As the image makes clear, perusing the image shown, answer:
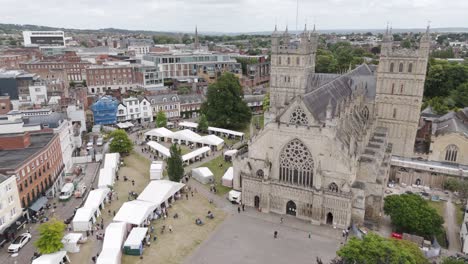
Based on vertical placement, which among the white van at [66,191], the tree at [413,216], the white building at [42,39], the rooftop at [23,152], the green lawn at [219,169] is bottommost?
the green lawn at [219,169]

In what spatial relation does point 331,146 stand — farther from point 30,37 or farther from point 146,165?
point 30,37

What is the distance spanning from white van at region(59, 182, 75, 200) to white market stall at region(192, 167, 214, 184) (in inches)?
675

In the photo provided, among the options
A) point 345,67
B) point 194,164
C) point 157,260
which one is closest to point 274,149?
point 157,260

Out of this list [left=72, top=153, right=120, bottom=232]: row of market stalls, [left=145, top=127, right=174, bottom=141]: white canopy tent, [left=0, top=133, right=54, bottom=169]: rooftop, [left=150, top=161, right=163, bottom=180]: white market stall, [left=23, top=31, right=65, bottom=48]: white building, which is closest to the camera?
[left=72, top=153, right=120, bottom=232]: row of market stalls

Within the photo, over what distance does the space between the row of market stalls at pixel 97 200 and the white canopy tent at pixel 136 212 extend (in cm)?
311

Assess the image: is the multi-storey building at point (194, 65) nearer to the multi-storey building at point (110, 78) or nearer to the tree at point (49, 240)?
the multi-storey building at point (110, 78)

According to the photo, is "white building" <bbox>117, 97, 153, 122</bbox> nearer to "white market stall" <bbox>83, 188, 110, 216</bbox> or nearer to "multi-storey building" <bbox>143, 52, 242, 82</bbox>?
"white market stall" <bbox>83, 188, 110, 216</bbox>

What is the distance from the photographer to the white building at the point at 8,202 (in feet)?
116

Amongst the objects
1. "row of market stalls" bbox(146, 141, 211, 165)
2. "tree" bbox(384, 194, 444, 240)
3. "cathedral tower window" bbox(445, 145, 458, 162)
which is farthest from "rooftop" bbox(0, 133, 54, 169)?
"cathedral tower window" bbox(445, 145, 458, 162)

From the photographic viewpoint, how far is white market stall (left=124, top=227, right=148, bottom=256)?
33.1 metres

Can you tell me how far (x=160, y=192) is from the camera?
42812mm

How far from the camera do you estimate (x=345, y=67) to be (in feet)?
427

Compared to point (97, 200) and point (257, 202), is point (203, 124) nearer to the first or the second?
point (257, 202)

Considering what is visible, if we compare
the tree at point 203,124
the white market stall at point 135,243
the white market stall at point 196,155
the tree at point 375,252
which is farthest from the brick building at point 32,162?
the tree at point 375,252
